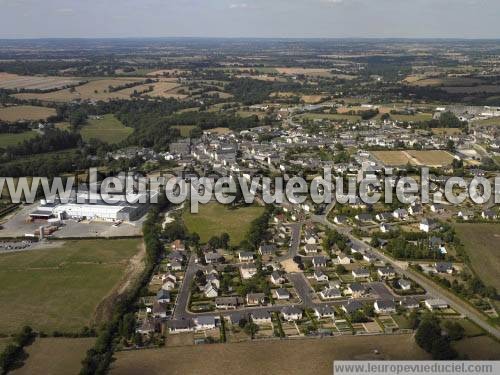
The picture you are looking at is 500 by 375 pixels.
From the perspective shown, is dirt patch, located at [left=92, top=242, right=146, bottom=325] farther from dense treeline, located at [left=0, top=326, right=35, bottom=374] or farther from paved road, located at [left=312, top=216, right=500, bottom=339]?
paved road, located at [left=312, top=216, right=500, bottom=339]

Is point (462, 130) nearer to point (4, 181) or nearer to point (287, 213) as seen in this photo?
point (287, 213)

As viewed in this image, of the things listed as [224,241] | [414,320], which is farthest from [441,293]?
[224,241]

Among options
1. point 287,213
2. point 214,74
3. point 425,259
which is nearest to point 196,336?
point 425,259

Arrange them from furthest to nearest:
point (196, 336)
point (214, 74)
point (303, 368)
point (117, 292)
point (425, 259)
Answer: point (214, 74) → point (425, 259) → point (117, 292) → point (196, 336) → point (303, 368)

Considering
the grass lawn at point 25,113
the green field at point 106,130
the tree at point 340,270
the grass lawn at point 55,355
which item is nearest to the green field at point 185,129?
the green field at point 106,130

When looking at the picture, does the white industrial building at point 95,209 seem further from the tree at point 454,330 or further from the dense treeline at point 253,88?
the dense treeline at point 253,88

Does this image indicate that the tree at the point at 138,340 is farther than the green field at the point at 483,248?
No
